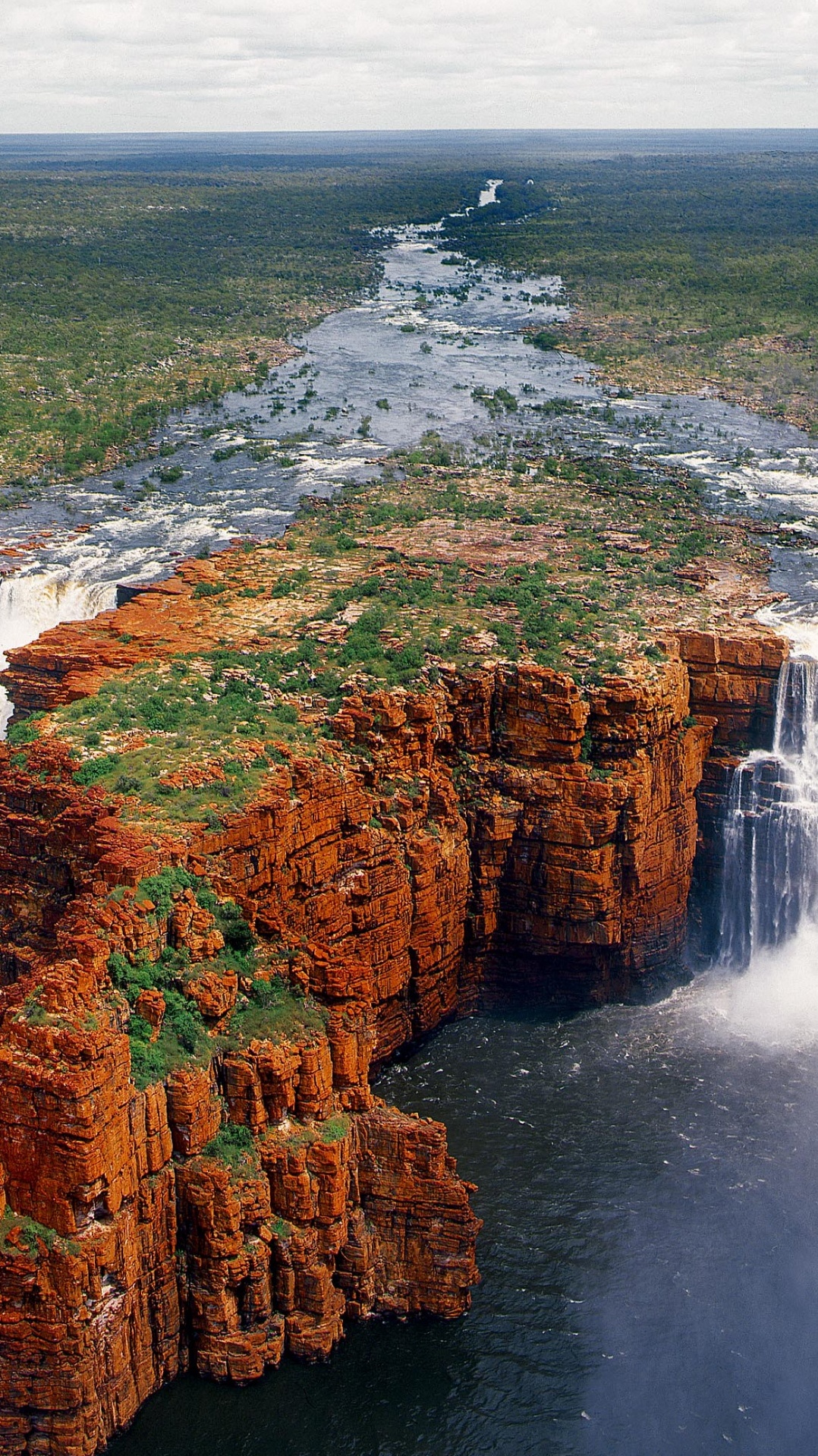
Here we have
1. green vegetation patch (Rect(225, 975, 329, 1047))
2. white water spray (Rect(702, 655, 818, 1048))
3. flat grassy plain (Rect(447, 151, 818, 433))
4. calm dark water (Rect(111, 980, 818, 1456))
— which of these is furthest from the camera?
flat grassy plain (Rect(447, 151, 818, 433))

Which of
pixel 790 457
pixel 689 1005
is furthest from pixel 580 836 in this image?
pixel 790 457

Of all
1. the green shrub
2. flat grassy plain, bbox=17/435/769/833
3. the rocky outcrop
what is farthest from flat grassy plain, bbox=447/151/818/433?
the green shrub

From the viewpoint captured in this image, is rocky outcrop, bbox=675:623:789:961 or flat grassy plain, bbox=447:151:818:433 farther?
flat grassy plain, bbox=447:151:818:433

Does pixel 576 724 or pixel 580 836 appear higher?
pixel 576 724

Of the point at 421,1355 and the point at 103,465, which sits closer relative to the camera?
the point at 421,1355

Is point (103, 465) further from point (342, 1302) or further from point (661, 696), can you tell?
point (342, 1302)

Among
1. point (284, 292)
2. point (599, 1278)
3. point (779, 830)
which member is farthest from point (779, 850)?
point (284, 292)

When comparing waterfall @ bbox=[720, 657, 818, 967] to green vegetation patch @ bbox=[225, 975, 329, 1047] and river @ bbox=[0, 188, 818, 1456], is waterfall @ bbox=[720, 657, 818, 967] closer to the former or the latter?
river @ bbox=[0, 188, 818, 1456]
